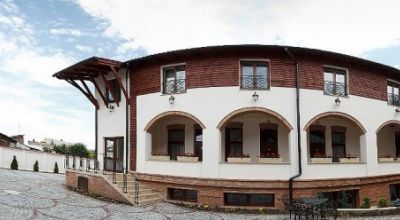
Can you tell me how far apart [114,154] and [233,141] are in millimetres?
6796

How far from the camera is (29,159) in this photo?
2920 cm

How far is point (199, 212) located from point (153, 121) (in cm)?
500

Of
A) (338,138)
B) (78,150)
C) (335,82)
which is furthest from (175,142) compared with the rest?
(78,150)

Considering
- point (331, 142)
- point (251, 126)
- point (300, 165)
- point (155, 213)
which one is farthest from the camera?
point (331, 142)

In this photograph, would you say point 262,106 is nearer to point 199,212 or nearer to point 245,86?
point 245,86

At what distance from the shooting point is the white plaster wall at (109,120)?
1967cm

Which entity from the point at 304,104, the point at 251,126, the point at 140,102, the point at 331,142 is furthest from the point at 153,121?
the point at 331,142

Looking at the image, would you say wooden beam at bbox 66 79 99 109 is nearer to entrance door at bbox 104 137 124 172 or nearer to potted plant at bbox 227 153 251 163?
entrance door at bbox 104 137 124 172

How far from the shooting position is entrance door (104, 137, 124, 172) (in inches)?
787

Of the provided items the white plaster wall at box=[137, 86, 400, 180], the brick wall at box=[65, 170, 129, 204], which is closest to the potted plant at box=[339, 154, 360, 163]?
the white plaster wall at box=[137, 86, 400, 180]

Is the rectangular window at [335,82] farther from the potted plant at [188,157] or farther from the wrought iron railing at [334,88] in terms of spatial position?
the potted plant at [188,157]

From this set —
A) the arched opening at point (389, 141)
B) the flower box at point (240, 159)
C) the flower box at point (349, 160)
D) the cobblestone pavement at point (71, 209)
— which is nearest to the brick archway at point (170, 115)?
the flower box at point (240, 159)

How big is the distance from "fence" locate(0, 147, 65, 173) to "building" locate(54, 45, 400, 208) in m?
11.1

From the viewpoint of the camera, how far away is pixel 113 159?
20.4 metres
